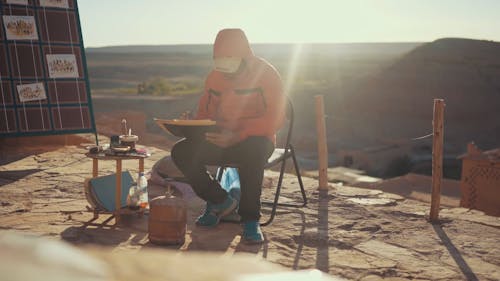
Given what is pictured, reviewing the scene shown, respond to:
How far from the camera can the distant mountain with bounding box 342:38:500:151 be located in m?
37.3

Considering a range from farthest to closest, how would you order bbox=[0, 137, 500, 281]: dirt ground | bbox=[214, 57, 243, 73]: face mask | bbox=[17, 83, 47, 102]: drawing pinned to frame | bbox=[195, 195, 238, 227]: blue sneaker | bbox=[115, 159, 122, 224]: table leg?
bbox=[17, 83, 47, 102]: drawing pinned to frame < bbox=[195, 195, 238, 227]: blue sneaker < bbox=[115, 159, 122, 224]: table leg < bbox=[214, 57, 243, 73]: face mask < bbox=[0, 137, 500, 281]: dirt ground

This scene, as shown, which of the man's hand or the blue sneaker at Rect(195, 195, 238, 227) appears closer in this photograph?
the man's hand

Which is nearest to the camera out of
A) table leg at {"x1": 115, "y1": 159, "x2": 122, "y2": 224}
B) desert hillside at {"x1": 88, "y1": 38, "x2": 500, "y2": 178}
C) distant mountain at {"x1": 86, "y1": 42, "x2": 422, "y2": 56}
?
table leg at {"x1": 115, "y1": 159, "x2": 122, "y2": 224}

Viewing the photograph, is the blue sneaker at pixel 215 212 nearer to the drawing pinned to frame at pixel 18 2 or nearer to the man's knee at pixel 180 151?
the man's knee at pixel 180 151

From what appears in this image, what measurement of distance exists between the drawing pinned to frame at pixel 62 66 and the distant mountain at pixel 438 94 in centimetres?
3001

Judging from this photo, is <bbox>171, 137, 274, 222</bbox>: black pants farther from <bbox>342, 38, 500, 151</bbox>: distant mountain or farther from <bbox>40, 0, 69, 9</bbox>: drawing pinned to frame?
<bbox>342, 38, 500, 151</bbox>: distant mountain

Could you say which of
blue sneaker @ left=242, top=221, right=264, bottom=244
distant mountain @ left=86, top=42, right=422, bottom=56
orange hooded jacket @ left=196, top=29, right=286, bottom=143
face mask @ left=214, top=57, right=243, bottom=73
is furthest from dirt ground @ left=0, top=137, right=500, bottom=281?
distant mountain @ left=86, top=42, right=422, bottom=56

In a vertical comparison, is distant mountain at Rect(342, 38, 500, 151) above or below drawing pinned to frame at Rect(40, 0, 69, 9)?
below

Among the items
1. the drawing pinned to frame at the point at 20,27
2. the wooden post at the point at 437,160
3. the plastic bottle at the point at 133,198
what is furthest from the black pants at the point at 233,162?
the drawing pinned to frame at the point at 20,27

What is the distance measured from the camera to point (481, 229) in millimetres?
4570

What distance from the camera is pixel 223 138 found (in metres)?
4.03

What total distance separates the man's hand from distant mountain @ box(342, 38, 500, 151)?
32.2 meters

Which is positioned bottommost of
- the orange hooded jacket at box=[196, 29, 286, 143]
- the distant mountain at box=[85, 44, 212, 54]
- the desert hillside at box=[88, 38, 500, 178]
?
the desert hillside at box=[88, 38, 500, 178]

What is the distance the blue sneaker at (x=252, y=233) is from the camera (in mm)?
3996
